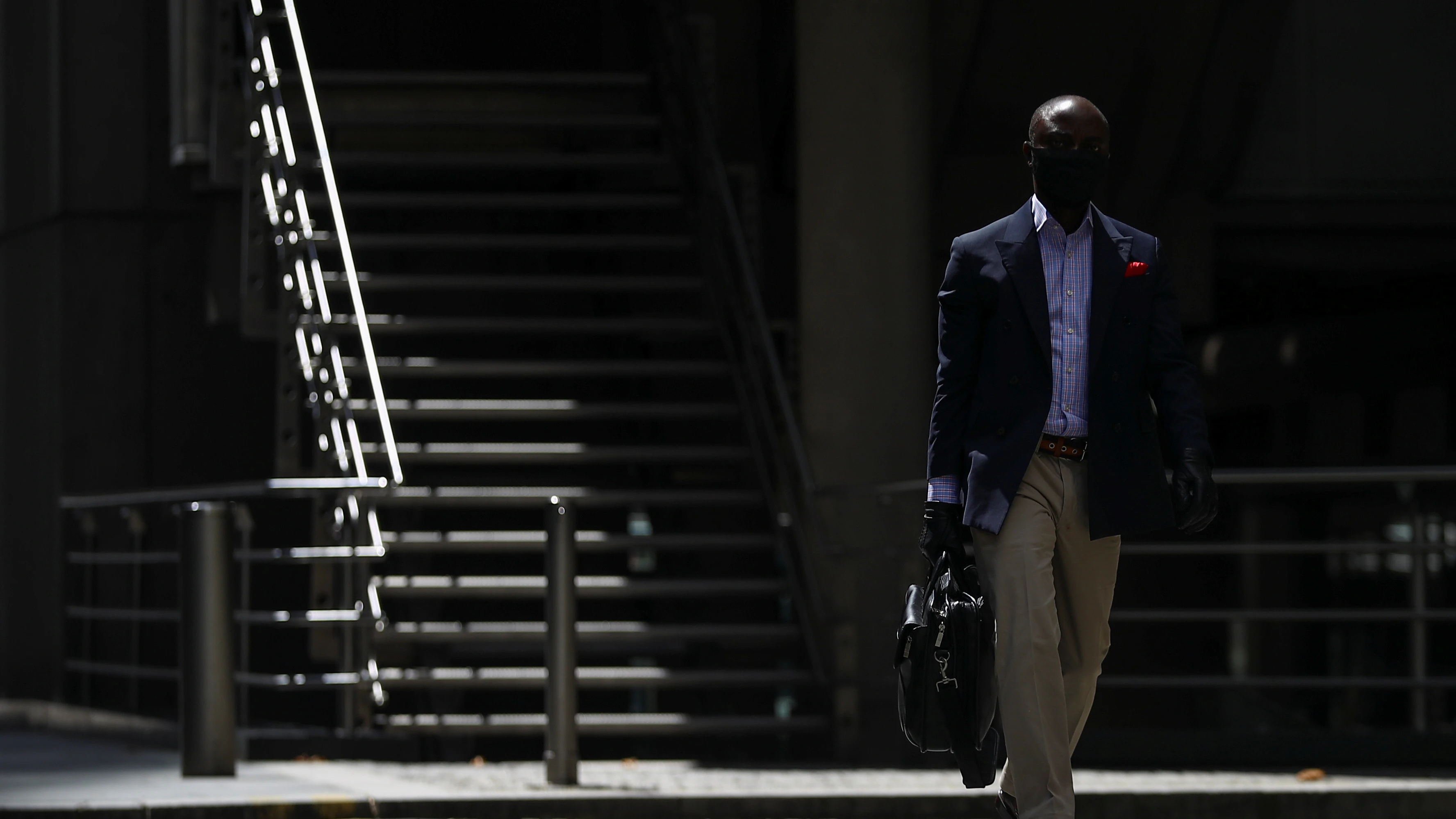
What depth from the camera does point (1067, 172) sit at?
17.4 feet

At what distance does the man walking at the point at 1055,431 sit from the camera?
17.2 feet

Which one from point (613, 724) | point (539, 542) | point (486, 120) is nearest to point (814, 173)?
point (539, 542)

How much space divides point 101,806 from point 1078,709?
3.46 m

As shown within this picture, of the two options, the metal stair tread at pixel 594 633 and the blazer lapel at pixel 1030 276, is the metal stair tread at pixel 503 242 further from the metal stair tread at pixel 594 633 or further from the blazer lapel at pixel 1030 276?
the blazer lapel at pixel 1030 276

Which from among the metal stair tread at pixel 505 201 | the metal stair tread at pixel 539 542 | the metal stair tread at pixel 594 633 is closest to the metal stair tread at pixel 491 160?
the metal stair tread at pixel 505 201

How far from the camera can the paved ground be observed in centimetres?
750

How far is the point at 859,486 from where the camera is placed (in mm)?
10234

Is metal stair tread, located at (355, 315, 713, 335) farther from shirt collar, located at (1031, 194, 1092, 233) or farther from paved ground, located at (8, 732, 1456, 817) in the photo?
shirt collar, located at (1031, 194, 1092, 233)

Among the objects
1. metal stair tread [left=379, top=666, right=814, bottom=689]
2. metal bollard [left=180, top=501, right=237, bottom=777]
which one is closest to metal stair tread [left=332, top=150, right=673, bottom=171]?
metal stair tread [left=379, top=666, right=814, bottom=689]

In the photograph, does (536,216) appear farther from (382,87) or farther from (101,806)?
(101,806)

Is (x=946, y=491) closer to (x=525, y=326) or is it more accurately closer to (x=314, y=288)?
(x=525, y=326)

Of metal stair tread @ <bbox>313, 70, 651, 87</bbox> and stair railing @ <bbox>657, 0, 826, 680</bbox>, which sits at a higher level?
metal stair tread @ <bbox>313, 70, 651, 87</bbox>

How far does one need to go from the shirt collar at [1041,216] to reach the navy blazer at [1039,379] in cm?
2

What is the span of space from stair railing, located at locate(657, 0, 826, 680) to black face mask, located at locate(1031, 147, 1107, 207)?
485 cm
